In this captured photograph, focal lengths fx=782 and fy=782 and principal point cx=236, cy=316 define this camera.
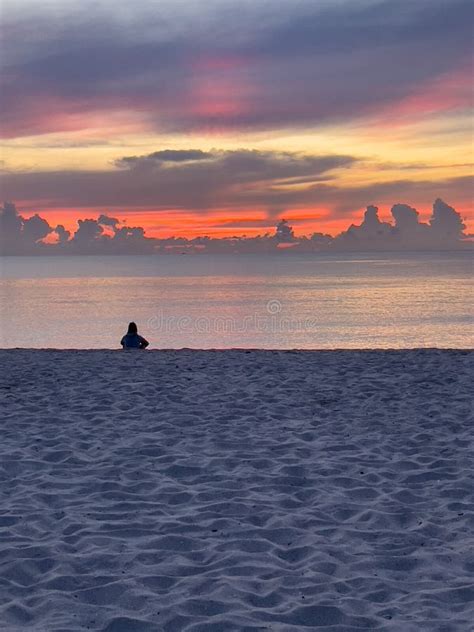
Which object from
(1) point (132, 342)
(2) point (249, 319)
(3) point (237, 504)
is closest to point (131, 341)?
(1) point (132, 342)

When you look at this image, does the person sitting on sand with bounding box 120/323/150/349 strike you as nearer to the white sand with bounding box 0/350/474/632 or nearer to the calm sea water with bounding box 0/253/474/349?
the white sand with bounding box 0/350/474/632

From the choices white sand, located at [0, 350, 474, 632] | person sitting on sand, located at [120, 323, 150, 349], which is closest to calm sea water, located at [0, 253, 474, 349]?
person sitting on sand, located at [120, 323, 150, 349]

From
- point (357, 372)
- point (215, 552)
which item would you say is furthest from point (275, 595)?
point (357, 372)

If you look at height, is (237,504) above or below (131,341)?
below

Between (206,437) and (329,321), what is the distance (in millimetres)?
60052

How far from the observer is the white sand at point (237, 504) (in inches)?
208

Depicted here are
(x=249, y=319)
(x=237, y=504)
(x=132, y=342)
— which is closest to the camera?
(x=237, y=504)

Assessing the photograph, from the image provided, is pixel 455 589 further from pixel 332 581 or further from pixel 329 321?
pixel 329 321

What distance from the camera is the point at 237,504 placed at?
727 cm

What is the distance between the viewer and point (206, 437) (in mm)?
9695

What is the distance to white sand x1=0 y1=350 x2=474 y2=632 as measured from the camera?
528 centimetres

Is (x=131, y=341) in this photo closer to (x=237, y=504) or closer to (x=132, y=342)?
(x=132, y=342)

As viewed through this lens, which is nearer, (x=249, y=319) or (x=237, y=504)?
(x=237, y=504)

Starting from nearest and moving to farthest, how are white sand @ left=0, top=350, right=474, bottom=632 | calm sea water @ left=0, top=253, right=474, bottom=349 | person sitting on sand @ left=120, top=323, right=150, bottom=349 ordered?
white sand @ left=0, top=350, right=474, bottom=632, person sitting on sand @ left=120, top=323, right=150, bottom=349, calm sea water @ left=0, top=253, right=474, bottom=349
